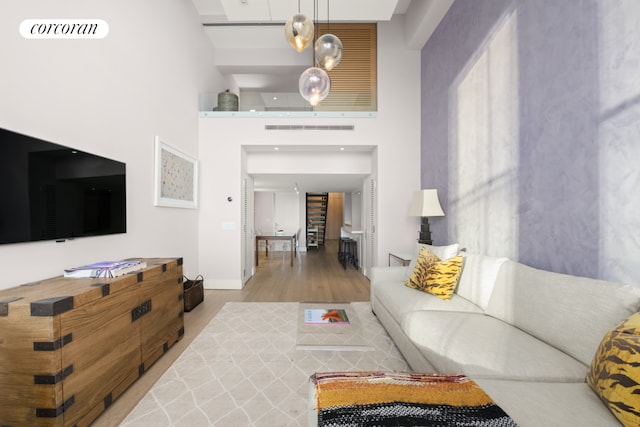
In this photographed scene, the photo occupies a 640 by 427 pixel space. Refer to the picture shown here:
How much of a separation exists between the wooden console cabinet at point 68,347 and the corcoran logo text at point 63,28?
5.79 feet

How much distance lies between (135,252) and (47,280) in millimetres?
1091

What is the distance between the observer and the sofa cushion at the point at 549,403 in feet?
3.40

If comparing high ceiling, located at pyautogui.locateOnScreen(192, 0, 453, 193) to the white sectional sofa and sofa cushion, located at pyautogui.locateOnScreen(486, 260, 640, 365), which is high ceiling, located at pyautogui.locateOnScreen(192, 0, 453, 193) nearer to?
the white sectional sofa

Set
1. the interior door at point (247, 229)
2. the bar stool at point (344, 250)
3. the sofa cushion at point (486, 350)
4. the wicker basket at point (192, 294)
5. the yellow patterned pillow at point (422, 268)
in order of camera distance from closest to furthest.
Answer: the sofa cushion at point (486, 350) → the yellow patterned pillow at point (422, 268) → the wicker basket at point (192, 294) → the interior door at point (247, 229) → the bar stool at point (344, 250)

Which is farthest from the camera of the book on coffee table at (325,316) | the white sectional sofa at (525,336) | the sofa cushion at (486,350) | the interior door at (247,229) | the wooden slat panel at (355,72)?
the interior door at (247,229)

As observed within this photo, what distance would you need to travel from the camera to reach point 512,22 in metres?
2.52

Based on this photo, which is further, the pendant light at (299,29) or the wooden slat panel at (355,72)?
the wooden slat panel at (355,72)

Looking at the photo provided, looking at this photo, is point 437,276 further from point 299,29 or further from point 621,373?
point 299,29

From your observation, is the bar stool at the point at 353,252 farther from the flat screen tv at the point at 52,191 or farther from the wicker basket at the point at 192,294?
the flat screen tv at the point at 52,191

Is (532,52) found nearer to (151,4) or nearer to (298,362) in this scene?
(298,362)

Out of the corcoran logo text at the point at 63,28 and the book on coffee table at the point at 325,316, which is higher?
the corcoran logo text at the point at 63,28

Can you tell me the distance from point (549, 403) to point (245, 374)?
1959 mm

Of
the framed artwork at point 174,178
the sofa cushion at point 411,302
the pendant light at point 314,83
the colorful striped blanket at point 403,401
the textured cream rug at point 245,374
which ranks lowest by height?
the textured cream rug at point 245,374

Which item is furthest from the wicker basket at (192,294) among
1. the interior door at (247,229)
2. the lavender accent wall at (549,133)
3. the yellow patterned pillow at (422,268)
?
the lavender accent wall at (549,133)
